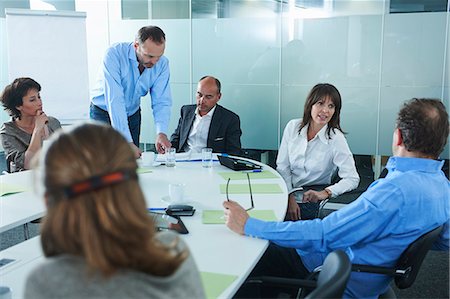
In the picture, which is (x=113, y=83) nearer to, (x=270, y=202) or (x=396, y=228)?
(x=270, y=202)

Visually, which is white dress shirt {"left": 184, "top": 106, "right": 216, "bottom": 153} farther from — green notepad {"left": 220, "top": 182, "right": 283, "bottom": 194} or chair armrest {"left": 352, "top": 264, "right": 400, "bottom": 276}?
chair armrest {"left": 352, "top": 264, "right": 400, "bottom": 276}

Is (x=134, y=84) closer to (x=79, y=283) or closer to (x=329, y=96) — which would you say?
(x=329, y=96)

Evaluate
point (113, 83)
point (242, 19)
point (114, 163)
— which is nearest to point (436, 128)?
point (114, 163)

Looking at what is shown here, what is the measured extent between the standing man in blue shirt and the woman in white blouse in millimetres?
942

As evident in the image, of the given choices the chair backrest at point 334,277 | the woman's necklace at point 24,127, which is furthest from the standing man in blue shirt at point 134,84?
the chair backrest at point 334,277

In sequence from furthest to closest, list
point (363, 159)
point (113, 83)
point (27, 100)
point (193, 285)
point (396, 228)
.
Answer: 1. point (363, 159)
2. point (113, 83)
3. point (27, 100)
4. point (396, 228)
5. point (193, 285)

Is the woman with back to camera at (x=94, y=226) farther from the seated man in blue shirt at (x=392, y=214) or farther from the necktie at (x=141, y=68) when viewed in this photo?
the necktie at (x=141, y=68)

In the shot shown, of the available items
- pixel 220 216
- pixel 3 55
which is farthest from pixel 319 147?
pixel 3 55

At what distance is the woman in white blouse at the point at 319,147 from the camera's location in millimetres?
3321

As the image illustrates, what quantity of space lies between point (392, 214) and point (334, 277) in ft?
2.20

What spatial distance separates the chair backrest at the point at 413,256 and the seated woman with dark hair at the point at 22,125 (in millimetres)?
2531

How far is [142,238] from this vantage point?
928 mm

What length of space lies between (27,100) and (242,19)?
2.41 m

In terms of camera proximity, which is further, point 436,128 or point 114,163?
point 436,128
